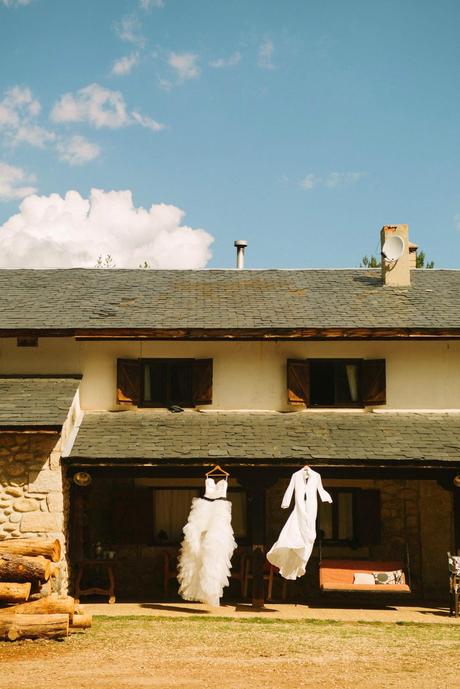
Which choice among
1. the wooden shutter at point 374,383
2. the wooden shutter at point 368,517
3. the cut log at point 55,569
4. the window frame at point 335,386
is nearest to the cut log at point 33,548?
the cut log at point 55,569

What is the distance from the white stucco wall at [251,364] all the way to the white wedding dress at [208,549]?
2.36m

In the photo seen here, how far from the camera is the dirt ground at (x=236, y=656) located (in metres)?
7.34

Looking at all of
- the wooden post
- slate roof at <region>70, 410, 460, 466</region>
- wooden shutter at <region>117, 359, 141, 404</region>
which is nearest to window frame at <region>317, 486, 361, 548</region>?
slate roof at <region>70, 410, 460, 466</region>

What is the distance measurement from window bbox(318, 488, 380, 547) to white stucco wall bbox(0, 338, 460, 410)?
6.21 feet

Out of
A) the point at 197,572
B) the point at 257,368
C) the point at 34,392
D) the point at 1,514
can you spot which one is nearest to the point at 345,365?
the point at 257,368

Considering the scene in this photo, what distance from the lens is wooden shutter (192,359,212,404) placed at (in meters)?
13.7

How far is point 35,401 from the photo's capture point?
A: 1265cm

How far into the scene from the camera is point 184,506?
14062 millimetres

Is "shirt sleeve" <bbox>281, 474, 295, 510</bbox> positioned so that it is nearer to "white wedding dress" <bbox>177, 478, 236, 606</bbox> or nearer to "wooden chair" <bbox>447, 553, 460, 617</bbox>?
"white wedding dress" <bbox>177, 478, 236, 606</bbox>

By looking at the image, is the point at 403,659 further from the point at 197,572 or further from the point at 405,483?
the point at 405,483

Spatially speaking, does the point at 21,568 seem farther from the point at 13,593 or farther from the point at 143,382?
the point at 143,382

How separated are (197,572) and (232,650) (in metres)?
2.92

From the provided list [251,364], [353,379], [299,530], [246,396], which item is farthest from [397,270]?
[299,530]

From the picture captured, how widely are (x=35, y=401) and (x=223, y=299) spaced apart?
474 centimetres
